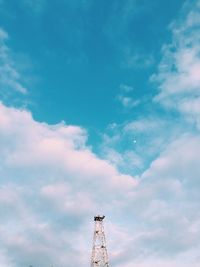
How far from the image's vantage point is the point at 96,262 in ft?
342

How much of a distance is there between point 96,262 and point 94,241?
19.9 feet

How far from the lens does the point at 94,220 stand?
10775cm

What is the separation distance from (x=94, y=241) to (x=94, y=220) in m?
6.22

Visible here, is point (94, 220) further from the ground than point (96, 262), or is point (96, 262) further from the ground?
point (94, 220)

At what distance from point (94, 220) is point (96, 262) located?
12.3 meters

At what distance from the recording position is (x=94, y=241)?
348ft
